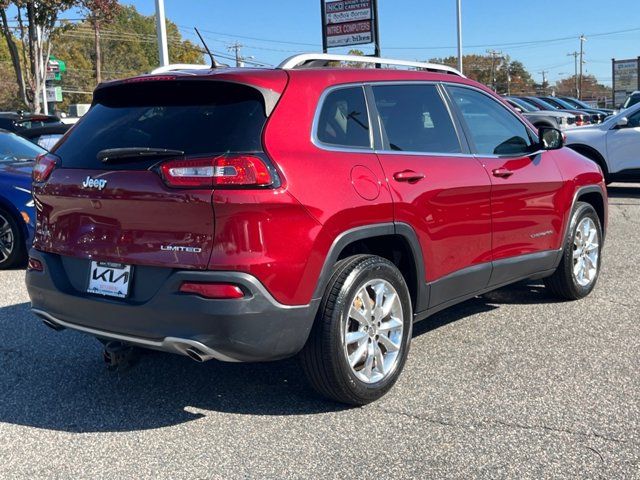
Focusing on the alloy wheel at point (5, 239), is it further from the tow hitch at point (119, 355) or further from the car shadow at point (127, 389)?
→ the tow hitch at point (119, 355)

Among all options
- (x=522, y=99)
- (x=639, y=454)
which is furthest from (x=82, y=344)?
(x=522, y=99)

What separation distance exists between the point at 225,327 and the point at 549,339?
2.60 metres

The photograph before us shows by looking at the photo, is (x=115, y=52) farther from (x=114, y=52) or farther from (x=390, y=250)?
(x=390, y=250)

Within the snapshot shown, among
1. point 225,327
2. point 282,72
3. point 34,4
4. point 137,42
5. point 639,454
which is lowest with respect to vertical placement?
point 639,454

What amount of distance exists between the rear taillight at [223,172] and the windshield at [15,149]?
5.63 meters

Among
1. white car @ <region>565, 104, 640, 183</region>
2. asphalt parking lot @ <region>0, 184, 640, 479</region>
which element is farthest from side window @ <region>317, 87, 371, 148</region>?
white car @ <region>565, 104, 640, 183</region>

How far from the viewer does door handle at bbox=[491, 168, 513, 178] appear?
480 cm

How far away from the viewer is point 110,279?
140 inches

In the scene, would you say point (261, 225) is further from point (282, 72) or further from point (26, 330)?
point (26, 330)

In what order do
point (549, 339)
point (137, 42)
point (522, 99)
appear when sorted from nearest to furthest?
point (549, 339)
point (522, 99)
point (137, 42)

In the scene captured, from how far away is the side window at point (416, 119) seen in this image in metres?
4.18

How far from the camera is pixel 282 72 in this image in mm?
3717

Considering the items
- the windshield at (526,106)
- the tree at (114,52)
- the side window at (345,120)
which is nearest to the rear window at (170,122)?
the side window at (345,120)

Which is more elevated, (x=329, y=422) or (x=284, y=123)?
(x=284, y=123)
